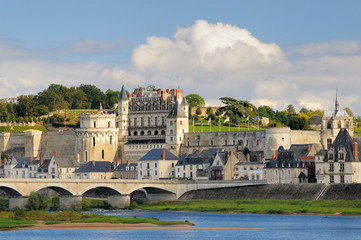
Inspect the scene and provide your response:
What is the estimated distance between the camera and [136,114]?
136m

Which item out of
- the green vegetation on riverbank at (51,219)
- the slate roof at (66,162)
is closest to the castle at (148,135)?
→ the slate roof at (66,162)

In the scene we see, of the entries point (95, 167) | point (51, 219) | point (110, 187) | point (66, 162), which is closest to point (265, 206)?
point (110, 187)

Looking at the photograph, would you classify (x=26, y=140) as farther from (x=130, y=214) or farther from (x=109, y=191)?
(x=130, y=214)

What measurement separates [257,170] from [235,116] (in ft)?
143

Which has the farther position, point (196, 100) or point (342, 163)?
point (196, 100)

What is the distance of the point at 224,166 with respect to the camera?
10969cm

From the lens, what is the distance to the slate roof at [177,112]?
129 metres

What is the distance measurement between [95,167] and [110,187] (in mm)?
20861

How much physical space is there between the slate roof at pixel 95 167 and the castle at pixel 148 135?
333 inches

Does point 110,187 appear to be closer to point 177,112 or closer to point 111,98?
point 177,112

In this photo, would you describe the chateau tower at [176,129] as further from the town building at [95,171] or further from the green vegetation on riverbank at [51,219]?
the green vegetation on riverbank at [51,219]

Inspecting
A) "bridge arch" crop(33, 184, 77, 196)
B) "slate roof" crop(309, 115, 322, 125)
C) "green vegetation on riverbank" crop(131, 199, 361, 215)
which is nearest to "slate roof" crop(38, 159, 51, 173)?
"green vegetation on riverbank" crop(131, 199, 361, 215)

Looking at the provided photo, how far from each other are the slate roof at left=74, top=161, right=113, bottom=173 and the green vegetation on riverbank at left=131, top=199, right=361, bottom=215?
16987mm

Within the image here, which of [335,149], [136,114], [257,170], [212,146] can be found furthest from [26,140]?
[335,149]
